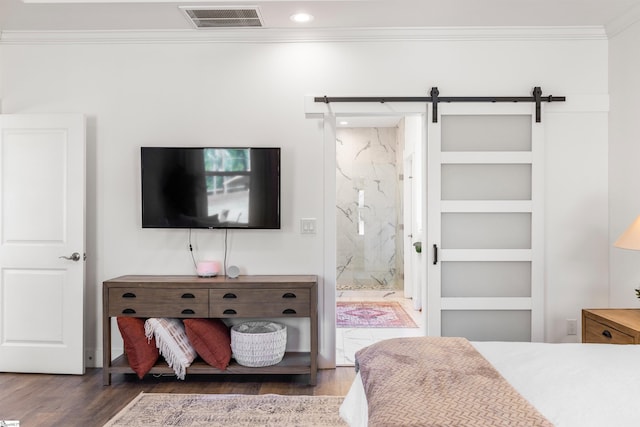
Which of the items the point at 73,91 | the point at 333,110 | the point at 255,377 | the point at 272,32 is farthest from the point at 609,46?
the point at 73,91

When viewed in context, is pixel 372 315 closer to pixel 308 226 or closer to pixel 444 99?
pixel 308 226

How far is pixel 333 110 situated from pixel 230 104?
0.80 meters

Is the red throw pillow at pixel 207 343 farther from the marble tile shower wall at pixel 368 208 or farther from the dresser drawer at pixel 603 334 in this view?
the marble tile shower wall at pixel 368 208

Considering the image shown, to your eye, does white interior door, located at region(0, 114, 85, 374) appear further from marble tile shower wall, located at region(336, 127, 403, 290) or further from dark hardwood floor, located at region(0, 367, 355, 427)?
marble tile shower wall, located at region(336, 127, 403, 290)

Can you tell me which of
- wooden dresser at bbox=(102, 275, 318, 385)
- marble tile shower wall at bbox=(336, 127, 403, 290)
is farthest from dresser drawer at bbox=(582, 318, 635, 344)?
marble tile shower wall at bbox=(336, 127, 403, 290)

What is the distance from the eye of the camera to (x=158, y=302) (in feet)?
11.0

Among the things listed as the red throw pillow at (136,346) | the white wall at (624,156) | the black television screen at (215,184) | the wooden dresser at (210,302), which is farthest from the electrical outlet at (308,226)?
the white wall at (624,156)

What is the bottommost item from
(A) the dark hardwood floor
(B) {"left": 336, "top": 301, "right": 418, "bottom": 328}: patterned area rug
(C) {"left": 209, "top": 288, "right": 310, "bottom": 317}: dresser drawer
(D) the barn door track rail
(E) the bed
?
(B) {"left": 336, "top": 301, "right": 418, "bottom": 328}: patterned area rug

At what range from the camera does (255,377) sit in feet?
11.5

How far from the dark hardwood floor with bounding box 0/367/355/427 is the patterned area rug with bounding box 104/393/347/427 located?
123 mm

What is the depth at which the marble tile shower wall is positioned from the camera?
7523mm

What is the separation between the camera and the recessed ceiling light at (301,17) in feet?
11.0

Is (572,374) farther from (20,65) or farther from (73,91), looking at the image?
(20,65)

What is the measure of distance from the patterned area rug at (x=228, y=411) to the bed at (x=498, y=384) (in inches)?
29.4
